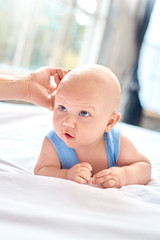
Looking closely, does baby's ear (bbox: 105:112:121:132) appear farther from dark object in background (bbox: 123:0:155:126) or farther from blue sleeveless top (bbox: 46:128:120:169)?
dark object in background (bbox: 123:0:155:126)

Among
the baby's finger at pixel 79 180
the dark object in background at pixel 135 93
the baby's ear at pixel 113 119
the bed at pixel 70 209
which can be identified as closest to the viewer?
the bed at pixel 70 209

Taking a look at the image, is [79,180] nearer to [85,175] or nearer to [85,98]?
[85,175]

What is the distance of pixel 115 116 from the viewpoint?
1129 millimetres

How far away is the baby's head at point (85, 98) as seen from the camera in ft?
3.27

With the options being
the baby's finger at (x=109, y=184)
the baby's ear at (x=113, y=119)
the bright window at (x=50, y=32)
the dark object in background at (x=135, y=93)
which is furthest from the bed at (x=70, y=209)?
the dark object in background at (x=135, y=93)

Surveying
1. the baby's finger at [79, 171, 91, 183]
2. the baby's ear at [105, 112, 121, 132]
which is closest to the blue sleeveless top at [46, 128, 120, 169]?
the baby's ear at [105, 112, 121, 132]

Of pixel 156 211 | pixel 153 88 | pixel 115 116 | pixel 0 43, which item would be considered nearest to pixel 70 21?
pixel 0 43

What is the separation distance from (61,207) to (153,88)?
406 cm

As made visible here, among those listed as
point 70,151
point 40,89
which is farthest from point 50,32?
point 70,151

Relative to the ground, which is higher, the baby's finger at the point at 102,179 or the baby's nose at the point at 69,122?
the baby's nose at the point at 69,122

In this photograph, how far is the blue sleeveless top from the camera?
1177 mm

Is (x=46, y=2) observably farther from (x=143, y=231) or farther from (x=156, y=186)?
(x=143, y=231)

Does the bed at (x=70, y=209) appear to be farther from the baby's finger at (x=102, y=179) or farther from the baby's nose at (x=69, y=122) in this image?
the baby's nose at (x=69, y=122)

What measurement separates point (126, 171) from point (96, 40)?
3.25m
